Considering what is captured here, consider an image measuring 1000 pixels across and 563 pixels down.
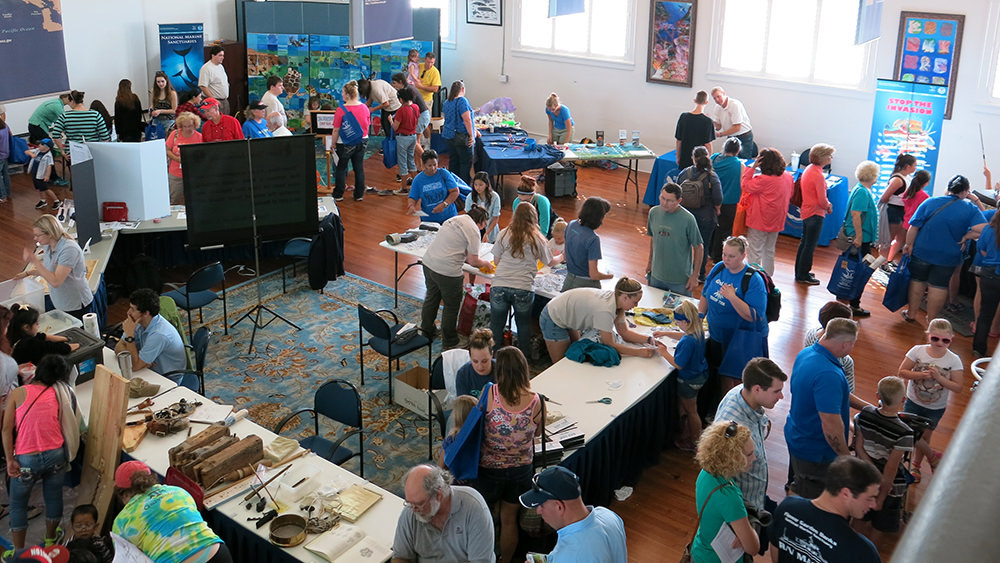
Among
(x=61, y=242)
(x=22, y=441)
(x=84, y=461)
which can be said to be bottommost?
(x=84, y=461)

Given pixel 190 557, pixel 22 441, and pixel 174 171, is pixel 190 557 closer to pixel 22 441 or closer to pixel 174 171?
pixel 22 441

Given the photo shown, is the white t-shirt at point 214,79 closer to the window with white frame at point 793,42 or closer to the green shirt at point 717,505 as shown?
the window with white frame at point 793,42

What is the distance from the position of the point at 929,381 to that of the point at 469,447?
3.09 meters

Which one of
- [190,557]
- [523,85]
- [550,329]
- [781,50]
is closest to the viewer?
[190,557]

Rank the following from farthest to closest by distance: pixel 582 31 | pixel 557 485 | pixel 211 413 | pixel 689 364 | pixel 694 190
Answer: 1. pixel 582 31
2. pixel 694 190
3. pixel 689 364
4. pixel 211 413
5. pixel 557 485

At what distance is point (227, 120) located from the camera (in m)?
9.99

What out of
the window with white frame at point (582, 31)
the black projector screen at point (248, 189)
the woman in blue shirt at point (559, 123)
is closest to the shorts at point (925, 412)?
the black projector screen at point (248, 189)

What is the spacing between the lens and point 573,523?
367 cm

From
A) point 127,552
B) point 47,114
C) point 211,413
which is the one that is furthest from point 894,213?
point 47,114

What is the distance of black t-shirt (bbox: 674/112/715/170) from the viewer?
37.4 feet

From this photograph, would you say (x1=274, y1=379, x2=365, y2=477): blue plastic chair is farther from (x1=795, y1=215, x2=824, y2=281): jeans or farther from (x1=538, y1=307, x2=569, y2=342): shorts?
(x1=795, y1=215, x2=824, y2=281): jeans

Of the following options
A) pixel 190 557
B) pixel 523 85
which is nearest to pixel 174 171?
pixel 190 557

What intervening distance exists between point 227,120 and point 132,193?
1.85 meters

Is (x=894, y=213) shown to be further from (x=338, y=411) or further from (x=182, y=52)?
(x=182, y=52)
